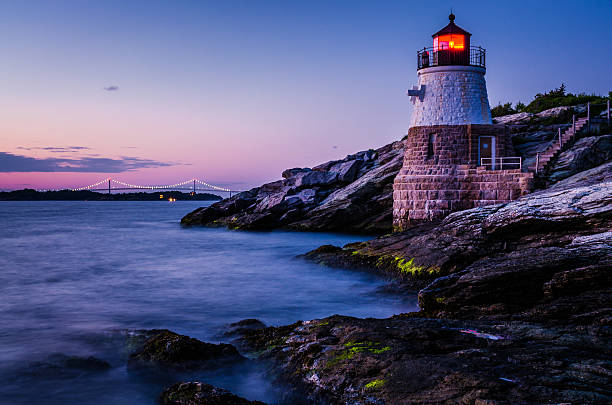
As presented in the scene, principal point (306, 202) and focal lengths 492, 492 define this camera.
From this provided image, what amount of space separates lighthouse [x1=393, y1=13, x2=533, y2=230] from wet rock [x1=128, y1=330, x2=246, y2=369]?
1222 cm

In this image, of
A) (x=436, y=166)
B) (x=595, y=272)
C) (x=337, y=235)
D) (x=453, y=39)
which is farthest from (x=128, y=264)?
(x=595, y=272)

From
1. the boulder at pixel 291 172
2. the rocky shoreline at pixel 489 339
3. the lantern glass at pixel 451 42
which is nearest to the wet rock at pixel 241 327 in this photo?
the rocky shoreline at pixel 489 339

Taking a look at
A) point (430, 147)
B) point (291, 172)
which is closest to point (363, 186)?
point (430, 147)

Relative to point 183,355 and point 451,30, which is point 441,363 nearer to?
point 183,355

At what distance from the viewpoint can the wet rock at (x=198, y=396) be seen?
4316 millimetres

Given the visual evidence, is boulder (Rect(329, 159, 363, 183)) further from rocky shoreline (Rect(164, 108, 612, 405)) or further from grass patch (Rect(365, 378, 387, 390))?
grass patch (Rect(365, 378, 387, 390))

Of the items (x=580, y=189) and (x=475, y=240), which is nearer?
(x=580, y=189)

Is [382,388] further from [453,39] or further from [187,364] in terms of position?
[453,39]

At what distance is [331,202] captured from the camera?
2325 centimetres

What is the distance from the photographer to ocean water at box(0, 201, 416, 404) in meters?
5.59

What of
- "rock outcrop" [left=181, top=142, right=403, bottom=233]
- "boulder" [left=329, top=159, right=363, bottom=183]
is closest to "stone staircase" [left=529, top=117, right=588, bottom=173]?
"rock outcrop" [left=181, top=142, right=403, bottom=233]

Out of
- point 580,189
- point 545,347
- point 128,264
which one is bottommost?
point 128,264

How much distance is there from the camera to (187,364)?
18.8 ft

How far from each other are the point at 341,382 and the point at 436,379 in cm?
91
